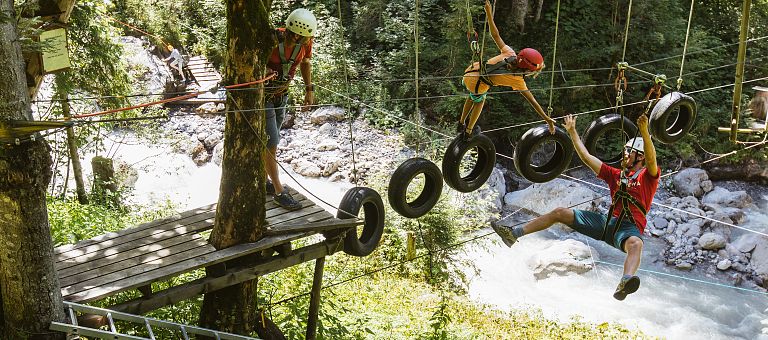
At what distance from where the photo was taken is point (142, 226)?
5477 mm

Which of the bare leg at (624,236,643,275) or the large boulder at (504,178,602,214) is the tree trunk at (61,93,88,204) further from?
the large boulder at (504,178,602,214)

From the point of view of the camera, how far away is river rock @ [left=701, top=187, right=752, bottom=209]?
1342 cm

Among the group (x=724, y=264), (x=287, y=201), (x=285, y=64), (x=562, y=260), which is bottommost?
(x=724, y=264)

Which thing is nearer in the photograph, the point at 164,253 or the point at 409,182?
the point at 164,253

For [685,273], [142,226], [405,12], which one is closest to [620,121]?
[142,226]

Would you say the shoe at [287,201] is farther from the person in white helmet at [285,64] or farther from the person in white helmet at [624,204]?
the person in white helmet at [624,204]

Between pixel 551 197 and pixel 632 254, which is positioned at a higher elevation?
pixel 632 254

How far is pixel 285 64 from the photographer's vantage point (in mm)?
5262

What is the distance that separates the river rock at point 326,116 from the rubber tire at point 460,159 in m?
9.46

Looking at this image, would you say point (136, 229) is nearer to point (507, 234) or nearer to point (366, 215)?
point (366, 215)

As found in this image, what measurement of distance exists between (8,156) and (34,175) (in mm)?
179

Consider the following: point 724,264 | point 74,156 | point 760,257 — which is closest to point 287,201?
point 74,156

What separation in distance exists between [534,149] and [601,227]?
0.83 metres

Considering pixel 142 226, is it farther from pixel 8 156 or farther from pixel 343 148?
pixel 343 148
